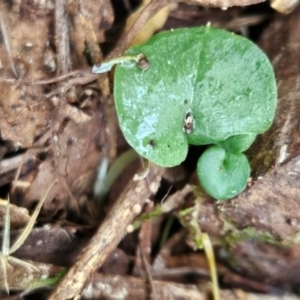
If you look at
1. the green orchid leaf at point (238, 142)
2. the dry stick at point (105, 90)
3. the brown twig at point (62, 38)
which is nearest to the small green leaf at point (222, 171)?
the green orchid leaf at point (238, 142)

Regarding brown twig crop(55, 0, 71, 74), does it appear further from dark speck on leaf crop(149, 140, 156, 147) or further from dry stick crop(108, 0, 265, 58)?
dark speck on leaf crop(149, 140, 156, 147)

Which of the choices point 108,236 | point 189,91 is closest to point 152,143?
point 189,91

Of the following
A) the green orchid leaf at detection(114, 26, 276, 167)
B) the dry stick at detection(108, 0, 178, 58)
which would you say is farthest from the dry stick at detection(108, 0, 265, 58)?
the green orchid leaf at detection(114, 26, 276, 167)

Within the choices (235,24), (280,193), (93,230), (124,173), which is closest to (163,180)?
(124,173)

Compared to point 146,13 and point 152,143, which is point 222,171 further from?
point 146,13

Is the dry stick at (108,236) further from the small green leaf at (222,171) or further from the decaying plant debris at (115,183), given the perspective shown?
the small green leaf at (222,171)

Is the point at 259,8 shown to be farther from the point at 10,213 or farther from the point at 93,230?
the point at 10,213
